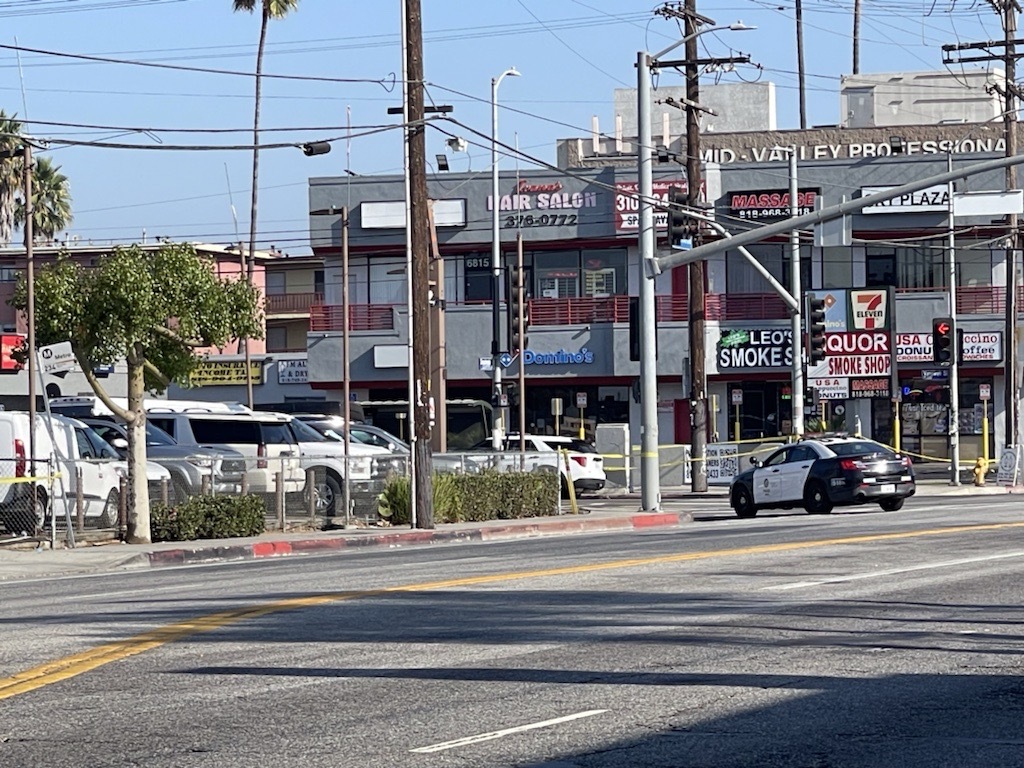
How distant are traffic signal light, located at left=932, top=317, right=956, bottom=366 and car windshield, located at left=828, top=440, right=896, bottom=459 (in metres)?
9.48

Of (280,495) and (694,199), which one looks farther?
(694,199)

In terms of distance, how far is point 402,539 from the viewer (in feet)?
89.1

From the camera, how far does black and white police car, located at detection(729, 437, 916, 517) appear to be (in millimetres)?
32594

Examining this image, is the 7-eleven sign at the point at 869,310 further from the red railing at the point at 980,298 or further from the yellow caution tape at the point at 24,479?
the yellow caution tape at the point at 24,479

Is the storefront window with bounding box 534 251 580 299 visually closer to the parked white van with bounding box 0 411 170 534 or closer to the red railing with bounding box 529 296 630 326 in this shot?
the red railing with bounding box 529 296 630 326

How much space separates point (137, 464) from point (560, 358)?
31.2 metres

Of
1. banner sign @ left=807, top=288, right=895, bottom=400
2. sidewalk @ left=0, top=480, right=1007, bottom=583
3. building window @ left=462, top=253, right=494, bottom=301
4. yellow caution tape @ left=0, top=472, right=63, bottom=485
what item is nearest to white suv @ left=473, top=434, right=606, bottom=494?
sidewalk @ left=0, top=480, right=1007, bottom=583

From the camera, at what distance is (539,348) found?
55.5m

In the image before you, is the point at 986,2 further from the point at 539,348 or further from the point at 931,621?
the point at 931,621

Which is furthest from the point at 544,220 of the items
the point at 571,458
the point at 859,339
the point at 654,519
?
the point at 654,519

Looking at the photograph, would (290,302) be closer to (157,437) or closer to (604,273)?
(604,273)

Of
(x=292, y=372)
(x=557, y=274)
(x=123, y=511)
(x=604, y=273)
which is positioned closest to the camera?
(x=123, y=511)

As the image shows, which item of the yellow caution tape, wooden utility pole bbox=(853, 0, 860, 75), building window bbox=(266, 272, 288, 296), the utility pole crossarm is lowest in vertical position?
the yellow caution tape

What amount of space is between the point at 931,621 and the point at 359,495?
17992 millimetres
